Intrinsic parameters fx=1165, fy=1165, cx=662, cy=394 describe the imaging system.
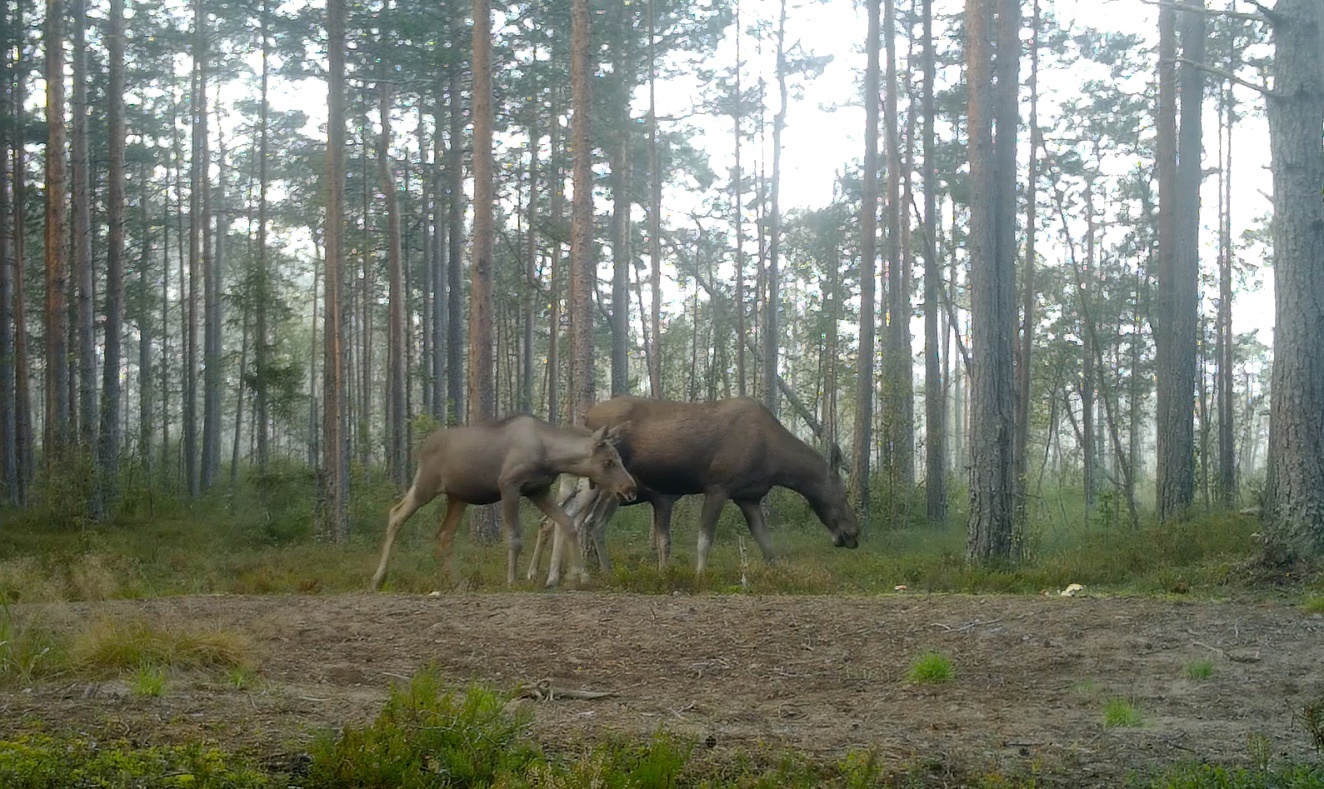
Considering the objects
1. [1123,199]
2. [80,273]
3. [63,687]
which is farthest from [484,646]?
[1123,199]

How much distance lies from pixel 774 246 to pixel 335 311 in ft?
40.6

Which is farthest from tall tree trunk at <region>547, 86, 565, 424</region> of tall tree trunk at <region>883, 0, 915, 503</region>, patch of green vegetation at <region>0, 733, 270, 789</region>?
patch of green vegetation at <region>0, 733, 270, 789</region>

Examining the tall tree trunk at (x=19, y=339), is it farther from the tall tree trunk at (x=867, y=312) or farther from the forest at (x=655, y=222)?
the tall tree trunk at (x=867, y=312)

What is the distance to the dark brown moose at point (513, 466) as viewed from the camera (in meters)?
14.2

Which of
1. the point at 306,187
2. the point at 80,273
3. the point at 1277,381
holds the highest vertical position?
the point at 306,187

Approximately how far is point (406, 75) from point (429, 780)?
83.2ft

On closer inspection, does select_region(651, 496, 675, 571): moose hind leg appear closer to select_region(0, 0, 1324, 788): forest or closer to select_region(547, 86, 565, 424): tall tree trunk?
select_region(0, 0, 1324, 788): forest

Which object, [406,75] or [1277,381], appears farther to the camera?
[406,75]

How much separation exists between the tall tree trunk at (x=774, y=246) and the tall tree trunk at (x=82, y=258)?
13998 millimetres

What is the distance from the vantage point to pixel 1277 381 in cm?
1226

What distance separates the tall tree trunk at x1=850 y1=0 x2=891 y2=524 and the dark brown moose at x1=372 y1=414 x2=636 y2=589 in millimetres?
8848

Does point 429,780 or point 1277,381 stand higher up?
point 1277,381

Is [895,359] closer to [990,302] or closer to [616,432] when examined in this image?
[990,302]

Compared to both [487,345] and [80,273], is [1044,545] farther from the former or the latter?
[80,273]
